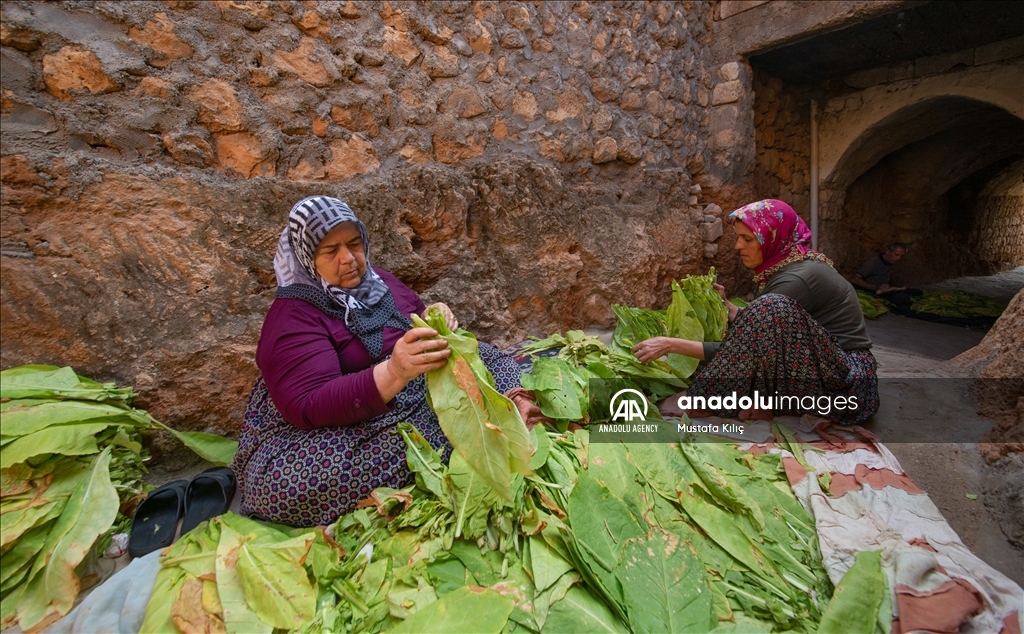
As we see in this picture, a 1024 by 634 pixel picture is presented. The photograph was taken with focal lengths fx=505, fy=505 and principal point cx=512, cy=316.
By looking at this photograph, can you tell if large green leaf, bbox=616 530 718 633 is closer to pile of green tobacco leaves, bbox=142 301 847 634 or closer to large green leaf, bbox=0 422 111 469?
pile of green tobacco leaves, bbox=142 301 847 634

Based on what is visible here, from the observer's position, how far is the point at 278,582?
3.88ft

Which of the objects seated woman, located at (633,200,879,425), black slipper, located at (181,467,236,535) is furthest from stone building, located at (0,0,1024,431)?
seated woman, located at (633,200,879,425)

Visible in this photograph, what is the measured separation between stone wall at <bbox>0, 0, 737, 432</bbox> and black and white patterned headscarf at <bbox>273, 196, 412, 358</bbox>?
402 mm

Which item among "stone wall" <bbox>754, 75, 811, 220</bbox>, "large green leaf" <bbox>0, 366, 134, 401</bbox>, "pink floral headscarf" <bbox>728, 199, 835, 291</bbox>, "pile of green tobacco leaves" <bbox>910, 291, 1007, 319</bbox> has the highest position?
"stone wall" <bbox>754, 75, 811, 220</bbox>

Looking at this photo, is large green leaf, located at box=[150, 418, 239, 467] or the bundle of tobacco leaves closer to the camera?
the bundle of tobacco leaves

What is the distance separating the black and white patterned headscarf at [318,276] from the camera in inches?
60.9

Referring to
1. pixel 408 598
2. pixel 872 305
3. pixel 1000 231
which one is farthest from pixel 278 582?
pixel 1000 231

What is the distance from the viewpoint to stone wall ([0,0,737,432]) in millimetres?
1572

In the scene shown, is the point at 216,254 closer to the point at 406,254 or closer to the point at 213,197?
the point at 213,197

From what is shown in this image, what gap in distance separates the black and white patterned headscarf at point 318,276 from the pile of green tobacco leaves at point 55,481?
629mm

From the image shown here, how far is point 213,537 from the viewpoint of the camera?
4.36 ft

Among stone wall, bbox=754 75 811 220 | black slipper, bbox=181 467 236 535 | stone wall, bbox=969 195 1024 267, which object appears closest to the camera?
black slipper, bbox=181 467 236 535

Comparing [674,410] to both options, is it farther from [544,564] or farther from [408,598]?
[408,598]

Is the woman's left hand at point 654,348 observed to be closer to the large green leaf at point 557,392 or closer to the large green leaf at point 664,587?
the large green leaf at point 557,392
